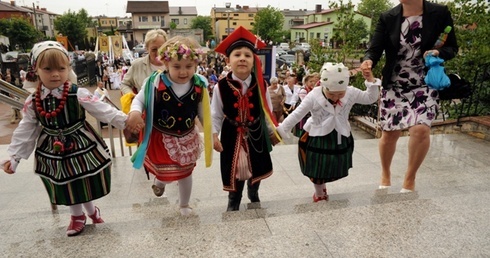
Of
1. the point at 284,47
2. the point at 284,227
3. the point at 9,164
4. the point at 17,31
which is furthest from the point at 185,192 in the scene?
the point at 17,31

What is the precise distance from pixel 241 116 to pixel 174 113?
57 cm

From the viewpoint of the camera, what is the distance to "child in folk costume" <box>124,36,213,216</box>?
2824mm

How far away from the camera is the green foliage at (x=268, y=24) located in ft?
198

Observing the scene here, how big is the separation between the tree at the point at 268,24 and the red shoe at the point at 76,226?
59.0 metres

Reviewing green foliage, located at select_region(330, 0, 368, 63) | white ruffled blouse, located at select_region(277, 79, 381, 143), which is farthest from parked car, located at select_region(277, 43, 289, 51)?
white ruffled blouse, located at select_region(277, 79, 381, 143)

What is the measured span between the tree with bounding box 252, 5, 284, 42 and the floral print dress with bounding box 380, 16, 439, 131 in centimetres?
5809

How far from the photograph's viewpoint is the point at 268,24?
61.5m

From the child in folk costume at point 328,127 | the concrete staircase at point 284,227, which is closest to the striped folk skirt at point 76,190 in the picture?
the concrete staircase at point 284,227

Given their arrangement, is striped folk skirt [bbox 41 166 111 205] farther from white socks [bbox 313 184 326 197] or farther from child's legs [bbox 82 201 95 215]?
white socks [bbox 313 184 326 197]

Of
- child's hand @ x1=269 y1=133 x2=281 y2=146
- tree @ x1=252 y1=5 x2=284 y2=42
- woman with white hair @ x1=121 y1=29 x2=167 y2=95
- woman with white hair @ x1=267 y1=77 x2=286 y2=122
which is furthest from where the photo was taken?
tree @ x1=252 y1=5 x2=284 y2=42

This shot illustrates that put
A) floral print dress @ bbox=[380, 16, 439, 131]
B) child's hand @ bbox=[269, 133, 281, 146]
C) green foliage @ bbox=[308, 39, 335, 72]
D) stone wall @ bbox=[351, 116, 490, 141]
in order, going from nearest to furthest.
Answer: floral print dress @ bbox=[380, 16, 439, 131]
child's hand @ bbox=[269, 133, 281, 146]
stone wall @ bbox=[351, 116, 490, 141]
green foliage @ bbox=[308, 39, 335, 72]

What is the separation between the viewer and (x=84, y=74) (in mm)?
21781

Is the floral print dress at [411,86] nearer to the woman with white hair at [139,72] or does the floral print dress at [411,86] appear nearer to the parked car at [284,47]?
the woman with white hair at [139,72]

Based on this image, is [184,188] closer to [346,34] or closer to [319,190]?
[319,190]
